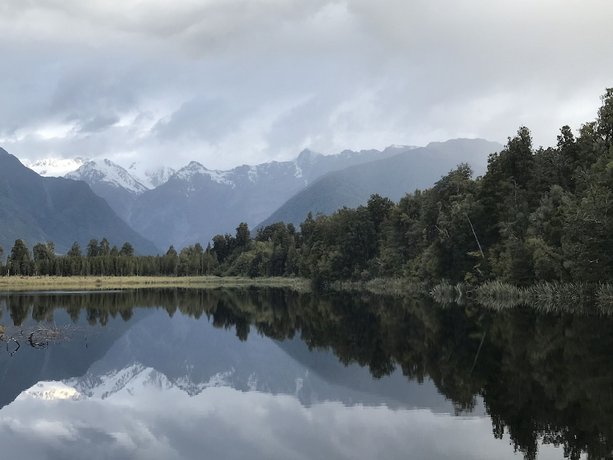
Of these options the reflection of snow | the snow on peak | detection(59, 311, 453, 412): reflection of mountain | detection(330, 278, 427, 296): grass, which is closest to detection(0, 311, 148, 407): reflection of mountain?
the snow on peak

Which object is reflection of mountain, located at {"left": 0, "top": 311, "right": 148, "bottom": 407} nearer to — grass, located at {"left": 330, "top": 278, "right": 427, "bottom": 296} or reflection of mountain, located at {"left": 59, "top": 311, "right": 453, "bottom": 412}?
reflection of mountain, located at {"left": 59, "top": 311, "right": 453, "bottom": 412}

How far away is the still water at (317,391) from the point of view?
19.8 metres

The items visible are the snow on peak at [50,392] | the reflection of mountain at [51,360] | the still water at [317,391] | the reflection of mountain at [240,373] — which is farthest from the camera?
the reflection of mountain at [51,360]

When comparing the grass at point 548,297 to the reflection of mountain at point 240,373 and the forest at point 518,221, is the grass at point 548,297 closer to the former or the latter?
the forest at point 518,221

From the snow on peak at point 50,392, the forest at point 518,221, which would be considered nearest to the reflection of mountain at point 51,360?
the snow on peak at point 50,392

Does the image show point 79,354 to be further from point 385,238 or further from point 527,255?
point 385,238

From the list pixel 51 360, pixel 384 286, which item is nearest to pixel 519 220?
pixel 384 286

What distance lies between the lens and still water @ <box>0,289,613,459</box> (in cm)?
1981

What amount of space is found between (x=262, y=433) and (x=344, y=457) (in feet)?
13.8

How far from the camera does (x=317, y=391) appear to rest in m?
29.1

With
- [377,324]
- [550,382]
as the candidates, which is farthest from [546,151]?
[550,382]

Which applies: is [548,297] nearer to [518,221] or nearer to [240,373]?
[518,221]

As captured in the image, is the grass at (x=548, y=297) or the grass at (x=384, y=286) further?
the grass at (x=384, y=286)

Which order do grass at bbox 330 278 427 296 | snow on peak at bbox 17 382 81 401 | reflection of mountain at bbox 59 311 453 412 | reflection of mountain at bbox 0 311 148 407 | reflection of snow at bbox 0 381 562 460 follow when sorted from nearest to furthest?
reflection of snow at bbox 0 381 562 460 < reflection of mountain at bbox 59 311 453 412 < snow on peak at bbox 17 382 81 401 < reflection of mountain at bbox 0 311 148 407 < grass at bbox 330 278 427 296
